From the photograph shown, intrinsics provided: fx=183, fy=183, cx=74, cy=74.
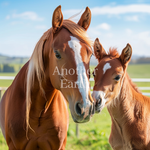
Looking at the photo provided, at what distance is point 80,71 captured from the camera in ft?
5.15

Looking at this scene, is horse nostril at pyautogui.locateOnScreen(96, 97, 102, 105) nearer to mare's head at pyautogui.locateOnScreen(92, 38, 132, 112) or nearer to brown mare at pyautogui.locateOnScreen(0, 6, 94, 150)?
mare's head at pyautogui.locateOnScreen(92, 38, 132, 112)

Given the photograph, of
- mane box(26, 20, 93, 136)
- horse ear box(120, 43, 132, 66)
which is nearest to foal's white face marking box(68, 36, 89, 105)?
mane box(26, 20, 93, 136)

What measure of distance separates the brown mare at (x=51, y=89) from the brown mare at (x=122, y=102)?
67 centimetres

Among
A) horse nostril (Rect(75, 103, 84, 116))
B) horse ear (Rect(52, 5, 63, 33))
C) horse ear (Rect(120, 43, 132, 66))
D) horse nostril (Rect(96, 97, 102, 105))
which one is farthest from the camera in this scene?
horse ear (Rect(120, 43, 132, 66))

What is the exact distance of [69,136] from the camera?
5.03 m

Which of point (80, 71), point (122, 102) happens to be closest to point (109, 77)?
point (122, 102)

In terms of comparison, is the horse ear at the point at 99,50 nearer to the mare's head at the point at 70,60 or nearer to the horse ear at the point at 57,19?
the mare's head at the point at 70,60

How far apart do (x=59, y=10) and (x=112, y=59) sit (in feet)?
4.08

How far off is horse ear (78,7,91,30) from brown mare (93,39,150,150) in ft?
2.62

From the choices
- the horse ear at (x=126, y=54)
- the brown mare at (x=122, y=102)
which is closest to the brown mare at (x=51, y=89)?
the brown mare at (x=122, y=102)

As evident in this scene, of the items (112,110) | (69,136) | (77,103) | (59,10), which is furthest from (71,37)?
(69,136)

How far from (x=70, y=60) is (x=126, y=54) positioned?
1.36 metres

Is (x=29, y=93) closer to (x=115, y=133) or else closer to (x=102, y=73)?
(x=102, y=73)

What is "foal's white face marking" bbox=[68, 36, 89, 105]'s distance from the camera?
1506mm
